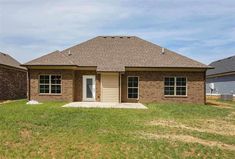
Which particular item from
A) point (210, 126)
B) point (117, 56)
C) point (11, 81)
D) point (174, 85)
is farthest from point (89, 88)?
point (210, 126)

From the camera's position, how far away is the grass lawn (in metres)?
9.68

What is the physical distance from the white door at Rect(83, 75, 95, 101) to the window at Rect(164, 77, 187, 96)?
20.1 ft

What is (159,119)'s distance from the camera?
16562mm

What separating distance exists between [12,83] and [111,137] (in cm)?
2402

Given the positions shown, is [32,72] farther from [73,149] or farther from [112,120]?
[73,149]

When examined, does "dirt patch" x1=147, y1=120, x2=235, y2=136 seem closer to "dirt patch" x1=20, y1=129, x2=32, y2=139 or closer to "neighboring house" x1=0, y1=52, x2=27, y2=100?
"dirt patch" x1=20, y1=129, x2=32, y2=139

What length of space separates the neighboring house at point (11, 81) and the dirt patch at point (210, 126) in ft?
64.2

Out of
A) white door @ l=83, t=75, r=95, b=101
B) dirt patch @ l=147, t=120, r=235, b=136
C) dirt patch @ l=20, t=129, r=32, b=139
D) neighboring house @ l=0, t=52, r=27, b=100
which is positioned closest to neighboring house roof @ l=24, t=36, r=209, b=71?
white door @ l=83, t=75, r=95, b=101

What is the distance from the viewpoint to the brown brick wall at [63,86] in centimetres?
2595

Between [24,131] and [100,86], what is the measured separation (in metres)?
14.8

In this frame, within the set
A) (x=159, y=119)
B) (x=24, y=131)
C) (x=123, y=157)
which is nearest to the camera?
(x=123, y=157)

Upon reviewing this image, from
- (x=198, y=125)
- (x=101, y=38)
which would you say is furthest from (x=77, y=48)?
(x=198, y=125)

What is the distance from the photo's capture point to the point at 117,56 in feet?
92.7

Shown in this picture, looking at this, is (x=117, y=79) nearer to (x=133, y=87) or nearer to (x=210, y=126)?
(x=133, y=87)
